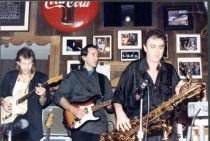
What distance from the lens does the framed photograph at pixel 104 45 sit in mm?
4594

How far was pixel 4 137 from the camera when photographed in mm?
3973

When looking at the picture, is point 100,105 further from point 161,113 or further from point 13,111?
point 13,111

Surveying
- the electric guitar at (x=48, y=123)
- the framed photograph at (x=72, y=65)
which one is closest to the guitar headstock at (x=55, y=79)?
the framed photograph at (x=72, y=65)

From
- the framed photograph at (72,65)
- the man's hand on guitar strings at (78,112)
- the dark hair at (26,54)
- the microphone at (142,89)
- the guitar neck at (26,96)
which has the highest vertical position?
the dark hair at (26,54)

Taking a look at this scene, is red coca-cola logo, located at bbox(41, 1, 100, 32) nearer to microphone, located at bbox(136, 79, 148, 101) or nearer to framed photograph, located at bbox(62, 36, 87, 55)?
framed photograph, located at bbox(62, 36, 87, 55)

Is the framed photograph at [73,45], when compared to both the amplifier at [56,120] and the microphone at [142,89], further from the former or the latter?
the microphone at [142,89]

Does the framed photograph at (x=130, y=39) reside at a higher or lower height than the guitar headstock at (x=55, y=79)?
higher

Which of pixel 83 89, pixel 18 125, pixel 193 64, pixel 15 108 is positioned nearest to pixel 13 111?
pixel 15 108

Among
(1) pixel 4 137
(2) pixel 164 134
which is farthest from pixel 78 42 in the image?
(2) pixel 164 134

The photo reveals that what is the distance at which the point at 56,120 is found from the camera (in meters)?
4.24

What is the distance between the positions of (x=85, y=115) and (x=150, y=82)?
96cm

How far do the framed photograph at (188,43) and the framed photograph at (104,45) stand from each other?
2.86 feet

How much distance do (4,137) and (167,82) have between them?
1903 millimetres

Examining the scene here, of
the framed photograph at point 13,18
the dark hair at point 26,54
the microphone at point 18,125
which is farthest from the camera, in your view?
the framed photograph at point 13,18
